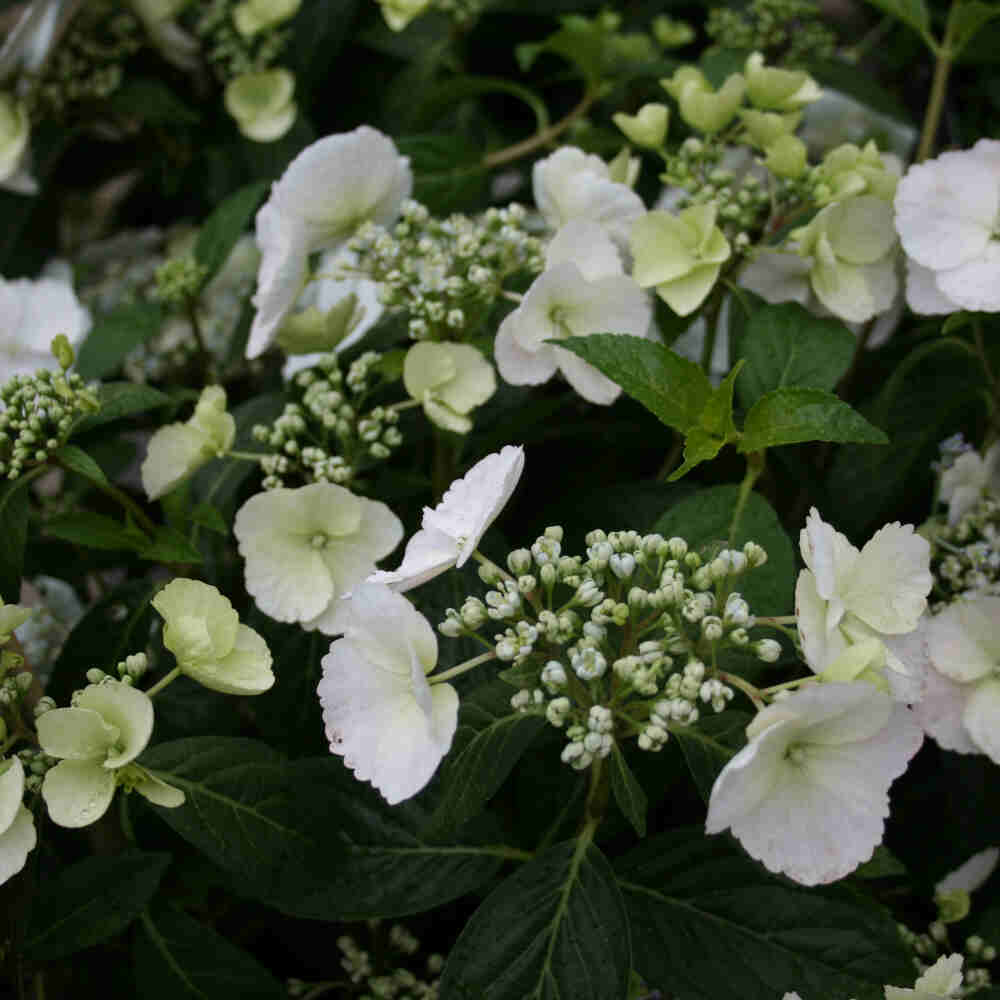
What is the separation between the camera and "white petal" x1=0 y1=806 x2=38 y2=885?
2.67 ft

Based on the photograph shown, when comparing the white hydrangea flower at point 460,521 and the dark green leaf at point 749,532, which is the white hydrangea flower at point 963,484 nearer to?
the dark green leaf at point 749,532

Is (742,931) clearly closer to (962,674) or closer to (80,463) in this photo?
(962,674)

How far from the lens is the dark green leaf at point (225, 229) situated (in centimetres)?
145

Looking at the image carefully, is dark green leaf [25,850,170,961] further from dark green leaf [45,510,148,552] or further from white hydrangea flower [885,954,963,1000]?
white hydrangea flower [885,954,963,1000]

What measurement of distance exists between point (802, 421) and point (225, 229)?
2.70 ft

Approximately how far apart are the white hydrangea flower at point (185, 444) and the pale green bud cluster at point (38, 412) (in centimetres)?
8

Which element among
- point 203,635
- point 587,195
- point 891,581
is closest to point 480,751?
point 203,635

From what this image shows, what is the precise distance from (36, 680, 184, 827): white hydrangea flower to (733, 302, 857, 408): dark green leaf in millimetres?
617

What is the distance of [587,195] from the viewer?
1.12m

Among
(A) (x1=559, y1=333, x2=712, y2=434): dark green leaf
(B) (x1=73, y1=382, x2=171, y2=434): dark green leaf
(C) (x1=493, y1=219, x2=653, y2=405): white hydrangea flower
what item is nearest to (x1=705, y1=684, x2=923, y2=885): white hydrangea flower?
(A) (x1=559, y1=333, x2=712, y2=434): dark green leaf

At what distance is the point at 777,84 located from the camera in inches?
46.3

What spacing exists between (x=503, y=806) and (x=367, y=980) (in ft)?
0.70

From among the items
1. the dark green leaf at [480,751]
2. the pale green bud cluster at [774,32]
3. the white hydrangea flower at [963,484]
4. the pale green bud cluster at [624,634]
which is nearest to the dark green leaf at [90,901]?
the dark green leaf at [480,751]

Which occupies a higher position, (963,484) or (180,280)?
(180,280)
